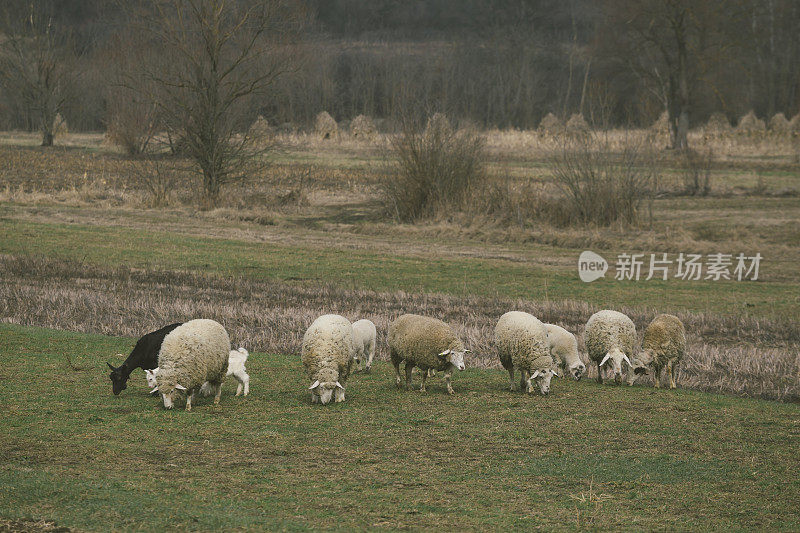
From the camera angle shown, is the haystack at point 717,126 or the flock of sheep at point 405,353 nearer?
the flock of sheep at point 405,353

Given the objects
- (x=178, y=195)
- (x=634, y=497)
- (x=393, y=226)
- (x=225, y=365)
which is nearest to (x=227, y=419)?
(x=225, y=365)

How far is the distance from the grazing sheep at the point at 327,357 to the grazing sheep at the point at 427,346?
0.79 m

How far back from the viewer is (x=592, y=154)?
34.6m

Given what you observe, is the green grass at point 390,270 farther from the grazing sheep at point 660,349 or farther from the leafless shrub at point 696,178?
the leafless shrub at point 696,178

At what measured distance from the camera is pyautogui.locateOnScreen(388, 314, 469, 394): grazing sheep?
11.8 meters

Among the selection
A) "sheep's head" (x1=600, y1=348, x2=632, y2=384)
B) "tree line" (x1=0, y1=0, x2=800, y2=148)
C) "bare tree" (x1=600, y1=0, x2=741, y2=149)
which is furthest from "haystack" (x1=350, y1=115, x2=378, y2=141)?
"sheep's head" (x1=600, y1=348, x2=632, y2=384)

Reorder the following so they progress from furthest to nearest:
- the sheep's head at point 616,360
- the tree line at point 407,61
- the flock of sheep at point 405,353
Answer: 1. the tree line at point 407,61
2. the sheep's head at point 616,360
3. the flock of sheep at point 405,353

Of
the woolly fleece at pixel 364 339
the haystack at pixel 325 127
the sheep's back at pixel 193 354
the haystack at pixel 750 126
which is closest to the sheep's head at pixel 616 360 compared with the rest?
the woolly fleece at pixel 364 339

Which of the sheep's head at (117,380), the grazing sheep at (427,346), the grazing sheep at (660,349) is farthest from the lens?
the grazing sheep at (660,349)

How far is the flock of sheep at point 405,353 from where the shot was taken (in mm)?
10703

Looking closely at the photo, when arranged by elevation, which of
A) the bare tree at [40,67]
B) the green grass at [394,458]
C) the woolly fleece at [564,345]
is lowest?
the green grass at [394,458]

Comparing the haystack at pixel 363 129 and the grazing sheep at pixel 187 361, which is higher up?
the haystack at pixel 363 129

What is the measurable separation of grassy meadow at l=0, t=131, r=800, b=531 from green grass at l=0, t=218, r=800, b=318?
0.13 metres

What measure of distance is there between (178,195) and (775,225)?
2482 centimetres
